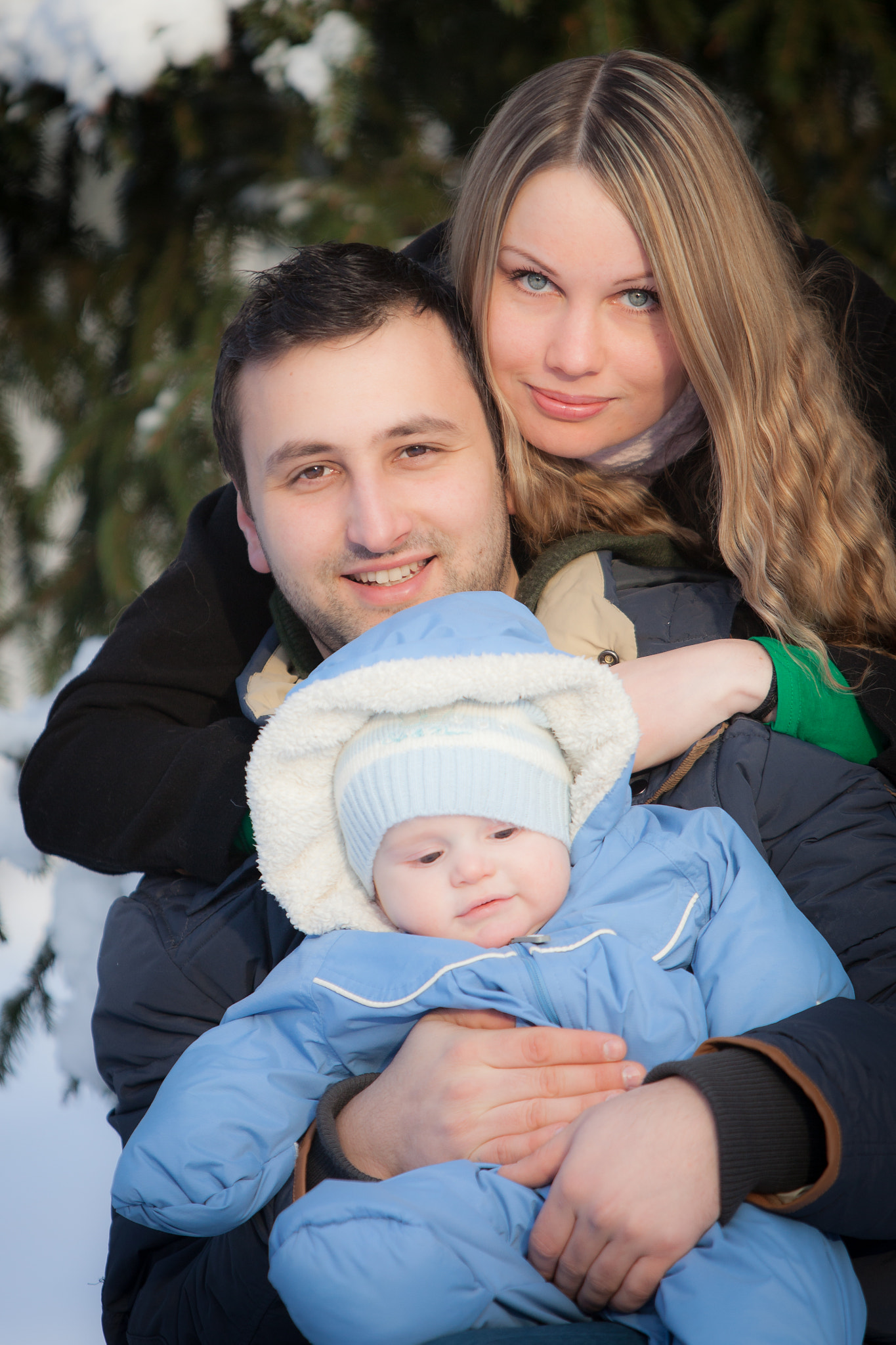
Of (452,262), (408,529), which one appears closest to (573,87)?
(452,262)

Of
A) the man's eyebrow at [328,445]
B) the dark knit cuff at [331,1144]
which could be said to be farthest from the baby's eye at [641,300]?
the dark knit cuff at [331,1144]

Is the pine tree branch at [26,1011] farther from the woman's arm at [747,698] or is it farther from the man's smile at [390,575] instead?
the woman's arm at [747,698]

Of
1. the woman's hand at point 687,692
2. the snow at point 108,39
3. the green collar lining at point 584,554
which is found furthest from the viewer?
the snow at point 108,39

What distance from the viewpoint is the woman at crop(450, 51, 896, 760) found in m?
1.80

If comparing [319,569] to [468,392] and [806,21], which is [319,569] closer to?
[468,392]

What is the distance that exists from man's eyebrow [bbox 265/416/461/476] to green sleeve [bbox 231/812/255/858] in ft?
1.91

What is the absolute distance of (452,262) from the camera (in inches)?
81.1

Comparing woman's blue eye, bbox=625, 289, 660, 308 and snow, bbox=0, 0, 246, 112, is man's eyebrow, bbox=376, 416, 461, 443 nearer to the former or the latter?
woman's blue eye, bbox=625, 289, 660, 308

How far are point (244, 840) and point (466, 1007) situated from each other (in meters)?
0.55

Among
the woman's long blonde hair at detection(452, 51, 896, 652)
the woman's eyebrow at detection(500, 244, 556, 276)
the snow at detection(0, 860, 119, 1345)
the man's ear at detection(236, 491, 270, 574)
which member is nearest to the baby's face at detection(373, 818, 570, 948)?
the woman's long blonde hair at detection(452, 51, 896, 652)

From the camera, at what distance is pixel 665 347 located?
6.18 ft

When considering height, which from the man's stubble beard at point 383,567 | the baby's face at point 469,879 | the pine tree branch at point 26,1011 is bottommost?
the pine tree branch at point 26,1011

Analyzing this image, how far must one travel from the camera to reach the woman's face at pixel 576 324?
1.80 meters

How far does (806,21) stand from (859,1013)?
252 centimetres
